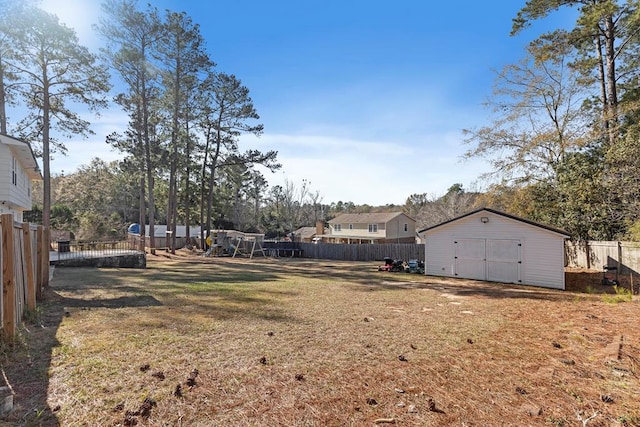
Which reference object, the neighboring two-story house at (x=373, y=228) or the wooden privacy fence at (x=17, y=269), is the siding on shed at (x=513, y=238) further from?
the neighboring two-story house at (x=373, y=228)

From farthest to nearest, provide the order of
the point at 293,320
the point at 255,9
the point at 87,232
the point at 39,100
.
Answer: the point at 87,232 → the point at 39,100 → the point at 255,9 → the point at 293,320

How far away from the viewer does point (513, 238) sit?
13.4m

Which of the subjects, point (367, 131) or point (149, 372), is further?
point (367, 131)

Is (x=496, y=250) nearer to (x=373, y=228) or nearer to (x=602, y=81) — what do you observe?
(x=602, y=81)

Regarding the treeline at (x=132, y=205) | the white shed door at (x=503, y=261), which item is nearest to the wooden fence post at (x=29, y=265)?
the white shed door at (x=503, y=261)

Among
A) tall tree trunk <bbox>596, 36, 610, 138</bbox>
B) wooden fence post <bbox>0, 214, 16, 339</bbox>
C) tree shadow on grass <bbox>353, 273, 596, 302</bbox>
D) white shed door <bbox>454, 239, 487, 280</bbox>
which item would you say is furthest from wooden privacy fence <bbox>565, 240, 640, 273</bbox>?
wooden fence post <bbox>0, 214, 16, 339</bbox>

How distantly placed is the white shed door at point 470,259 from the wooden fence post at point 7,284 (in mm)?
14588

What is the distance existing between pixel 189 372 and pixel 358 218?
133ft

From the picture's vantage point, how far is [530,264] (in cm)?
1302

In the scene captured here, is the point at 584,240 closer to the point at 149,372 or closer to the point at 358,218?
the point at 149,372

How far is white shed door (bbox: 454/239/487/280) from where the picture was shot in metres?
14.2

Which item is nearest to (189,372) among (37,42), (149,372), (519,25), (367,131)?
(149,372)

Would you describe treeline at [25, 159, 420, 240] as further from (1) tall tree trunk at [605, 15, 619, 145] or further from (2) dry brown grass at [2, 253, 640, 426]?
(1) tall tree trunk at [605, 15, 619, 145]

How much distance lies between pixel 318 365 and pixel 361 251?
76.5ft
